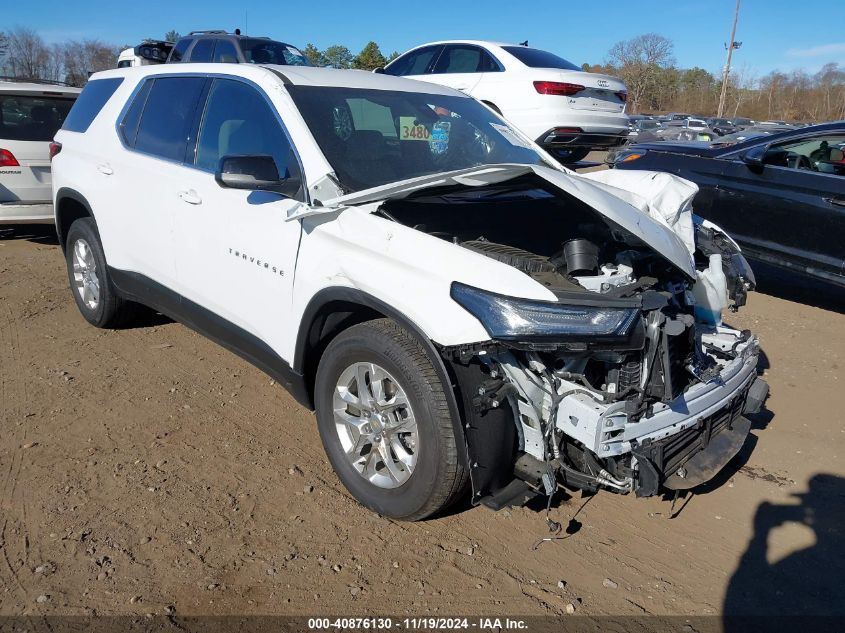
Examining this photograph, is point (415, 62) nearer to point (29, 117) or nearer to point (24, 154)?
point (29, 117)

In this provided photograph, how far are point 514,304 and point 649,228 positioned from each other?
3.16ft

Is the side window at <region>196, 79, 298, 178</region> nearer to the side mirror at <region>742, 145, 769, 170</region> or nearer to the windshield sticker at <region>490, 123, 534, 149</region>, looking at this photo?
the windshield sticker at <region>490, 123, 534, 149</region>

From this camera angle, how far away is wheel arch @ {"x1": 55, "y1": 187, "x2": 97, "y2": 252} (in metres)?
5.01

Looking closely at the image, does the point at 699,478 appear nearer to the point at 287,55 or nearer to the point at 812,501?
the point at 812,501

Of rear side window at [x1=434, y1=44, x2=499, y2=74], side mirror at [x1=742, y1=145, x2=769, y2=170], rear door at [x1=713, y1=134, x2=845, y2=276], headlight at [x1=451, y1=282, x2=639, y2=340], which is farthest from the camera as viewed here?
rear side window at [x1=434, y1=44, x2=499, y2=74]

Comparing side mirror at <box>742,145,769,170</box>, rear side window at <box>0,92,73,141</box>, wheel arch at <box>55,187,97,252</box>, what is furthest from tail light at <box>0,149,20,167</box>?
side mirror at <box>742,145,769,170</box>

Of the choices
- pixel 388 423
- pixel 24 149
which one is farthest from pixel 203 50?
pixel 388 423

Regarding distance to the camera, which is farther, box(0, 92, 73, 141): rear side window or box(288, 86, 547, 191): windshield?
box(0, 92, 73, 141): rear side window

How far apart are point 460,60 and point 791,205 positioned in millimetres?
5103

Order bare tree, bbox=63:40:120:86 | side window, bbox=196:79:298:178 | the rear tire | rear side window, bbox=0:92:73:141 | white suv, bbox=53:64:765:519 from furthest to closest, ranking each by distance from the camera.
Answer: bare tree, bbox=63:40:120:86
rear side window, bbox=0:92:73:141
the rear tire
side window, bbox=196:79:298:178
white suv, bbox=53:64:765:519

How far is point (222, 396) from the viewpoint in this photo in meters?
4.34

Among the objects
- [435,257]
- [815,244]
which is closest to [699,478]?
[435,257]

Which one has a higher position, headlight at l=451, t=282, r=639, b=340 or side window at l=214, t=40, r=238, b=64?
side window at l=214, t=40, r=238, b=64

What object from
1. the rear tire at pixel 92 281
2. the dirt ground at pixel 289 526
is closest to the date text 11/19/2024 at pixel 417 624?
the dirt ground at pixel 289 526
